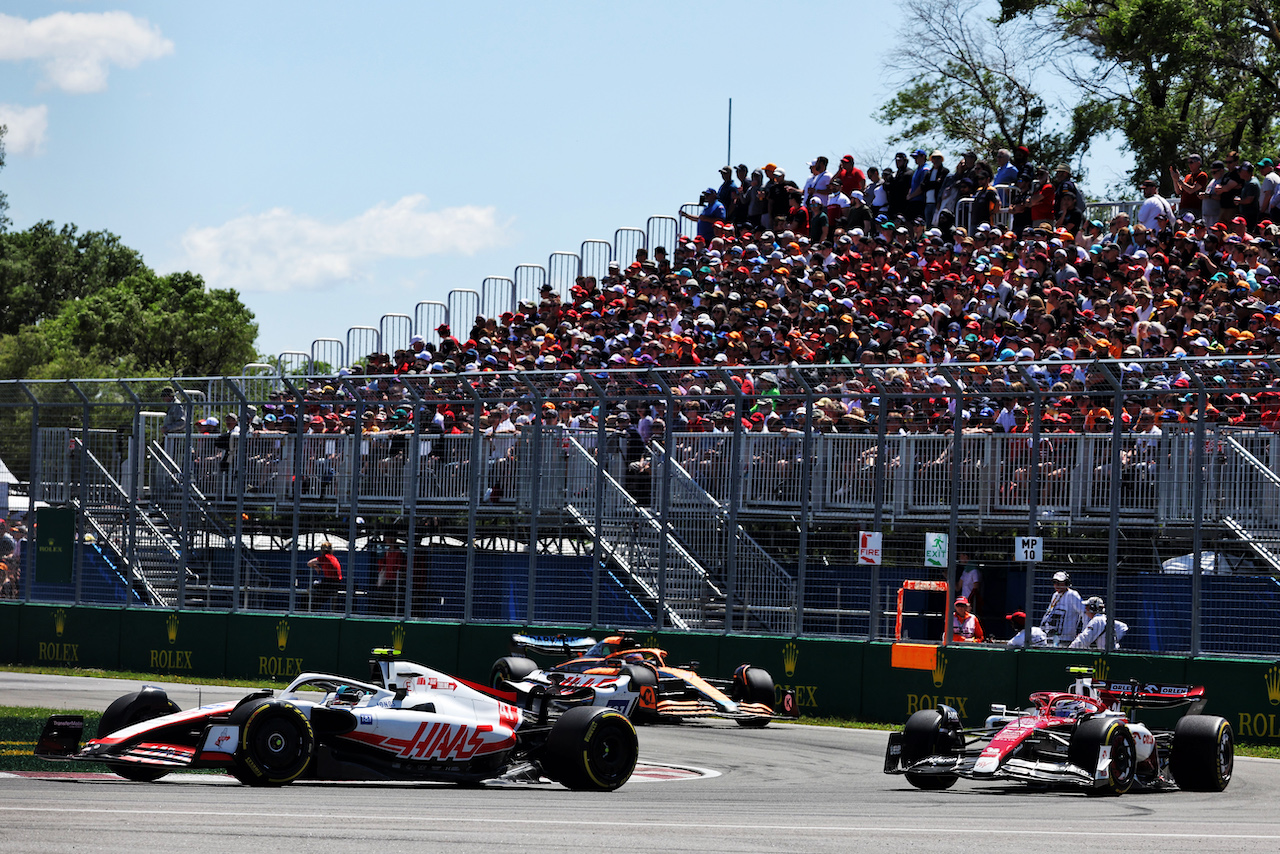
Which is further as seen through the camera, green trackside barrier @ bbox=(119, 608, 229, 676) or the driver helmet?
green trackside barrier @ bbox=(119, 608, 229, 676)

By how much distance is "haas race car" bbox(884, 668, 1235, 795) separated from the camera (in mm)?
12500

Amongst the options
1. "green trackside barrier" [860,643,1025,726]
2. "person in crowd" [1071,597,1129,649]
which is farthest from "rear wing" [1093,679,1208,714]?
"green trackside barrier" [860,643,1025,726]

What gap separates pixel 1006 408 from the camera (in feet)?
60.3

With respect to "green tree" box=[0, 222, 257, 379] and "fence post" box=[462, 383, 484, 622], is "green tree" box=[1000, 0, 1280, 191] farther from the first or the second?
"green tree" box=[0, 222, 257, 379]

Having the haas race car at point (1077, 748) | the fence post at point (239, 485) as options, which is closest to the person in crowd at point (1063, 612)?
the haas race car at point (1077, 748)

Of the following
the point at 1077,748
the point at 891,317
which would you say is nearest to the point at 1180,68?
the point at 891,317

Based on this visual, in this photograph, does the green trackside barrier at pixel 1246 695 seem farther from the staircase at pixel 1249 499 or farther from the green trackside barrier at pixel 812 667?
the green trackside barrier at pixel 812 667

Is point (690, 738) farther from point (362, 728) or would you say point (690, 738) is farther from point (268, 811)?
point (268, 811)

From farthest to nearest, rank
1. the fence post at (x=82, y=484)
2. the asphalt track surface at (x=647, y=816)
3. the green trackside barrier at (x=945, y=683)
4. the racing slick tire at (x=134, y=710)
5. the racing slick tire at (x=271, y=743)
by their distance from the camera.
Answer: the fence post at (x=82, y=484), the green trackside barrier at (x=945, y=683), the racing slick tire at (x=134, y=710), the racing slick tire at (x=271, y=743), the asphalt track surface at (x=647, y=816)

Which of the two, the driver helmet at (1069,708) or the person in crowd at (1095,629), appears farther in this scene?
the person in crowd at (1095,629)

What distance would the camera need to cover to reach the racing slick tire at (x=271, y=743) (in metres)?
11.9

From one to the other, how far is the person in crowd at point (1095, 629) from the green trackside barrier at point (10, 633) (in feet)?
53.6

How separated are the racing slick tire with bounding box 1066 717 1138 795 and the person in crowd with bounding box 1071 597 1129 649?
16.0ft

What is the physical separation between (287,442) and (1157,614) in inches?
474
